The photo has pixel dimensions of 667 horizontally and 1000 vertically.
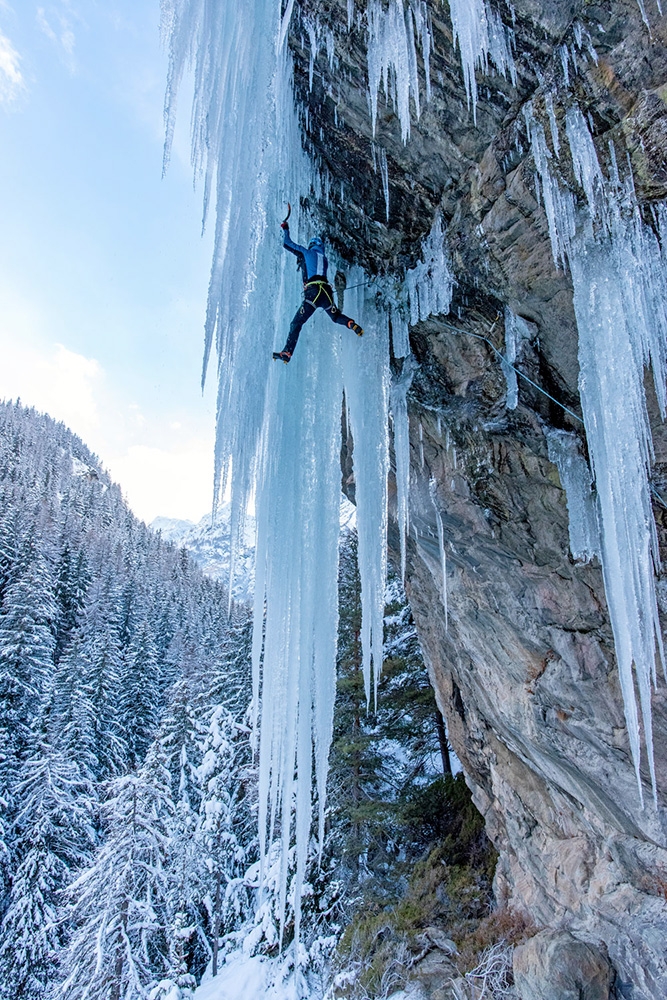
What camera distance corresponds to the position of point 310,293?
5.20 metres

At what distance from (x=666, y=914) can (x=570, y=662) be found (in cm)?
227

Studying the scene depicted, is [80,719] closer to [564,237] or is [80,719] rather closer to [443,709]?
[443,709]

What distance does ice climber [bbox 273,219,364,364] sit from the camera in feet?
17.0

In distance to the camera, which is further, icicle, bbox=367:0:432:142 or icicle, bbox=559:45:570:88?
icicle, bbox=367:0:432:142

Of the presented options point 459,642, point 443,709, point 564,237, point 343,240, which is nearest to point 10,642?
point 443,709

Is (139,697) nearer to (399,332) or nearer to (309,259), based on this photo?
(399,332)

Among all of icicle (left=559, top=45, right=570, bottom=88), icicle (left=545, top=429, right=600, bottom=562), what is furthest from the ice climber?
icicle (left=559, top=45, right=570, bottom=88)

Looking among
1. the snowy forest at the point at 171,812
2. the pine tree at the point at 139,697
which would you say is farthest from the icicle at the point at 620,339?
the pine tree at the point at 139,697

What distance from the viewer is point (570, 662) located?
5.42 m

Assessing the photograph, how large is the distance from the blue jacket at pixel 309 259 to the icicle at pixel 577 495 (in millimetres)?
2654

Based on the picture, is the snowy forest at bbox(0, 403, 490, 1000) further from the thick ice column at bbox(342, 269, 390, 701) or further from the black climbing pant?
the black climbing pant

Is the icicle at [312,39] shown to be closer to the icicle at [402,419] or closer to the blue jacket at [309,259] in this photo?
the blue jacket at [309,259]

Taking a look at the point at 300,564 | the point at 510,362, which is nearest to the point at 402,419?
the point at 510,362

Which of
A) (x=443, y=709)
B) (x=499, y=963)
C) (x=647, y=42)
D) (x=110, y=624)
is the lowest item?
(x=499, y=963)
